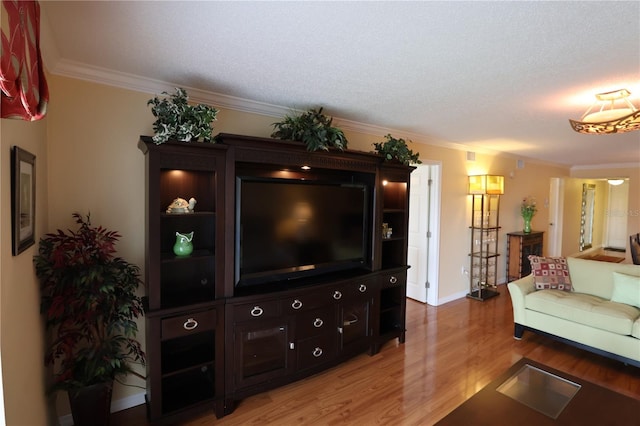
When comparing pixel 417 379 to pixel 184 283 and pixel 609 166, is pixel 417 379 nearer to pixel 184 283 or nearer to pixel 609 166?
pixel 184 283

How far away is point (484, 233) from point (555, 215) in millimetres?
3335

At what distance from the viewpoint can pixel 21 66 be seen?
95cm

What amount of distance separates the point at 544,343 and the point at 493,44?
331 cm

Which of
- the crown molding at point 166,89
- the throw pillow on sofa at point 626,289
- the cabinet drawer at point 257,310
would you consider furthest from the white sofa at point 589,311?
the cabinet drawer at point 257,310

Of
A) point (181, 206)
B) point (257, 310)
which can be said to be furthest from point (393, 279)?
point (181, 206)

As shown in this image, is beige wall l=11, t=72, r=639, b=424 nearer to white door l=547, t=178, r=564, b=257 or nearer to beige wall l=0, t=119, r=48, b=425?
beige wall l=0, t=119, r=48, b=425

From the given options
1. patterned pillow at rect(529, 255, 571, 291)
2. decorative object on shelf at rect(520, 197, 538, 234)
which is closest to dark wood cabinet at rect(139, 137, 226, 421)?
patterned pillow at rect(529, 255, 571, 291)

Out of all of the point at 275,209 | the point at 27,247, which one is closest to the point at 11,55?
the point at 27,247

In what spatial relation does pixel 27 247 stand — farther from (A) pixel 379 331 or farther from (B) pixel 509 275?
(B) pixel 509 275


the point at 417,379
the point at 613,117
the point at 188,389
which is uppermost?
the point at 613,117

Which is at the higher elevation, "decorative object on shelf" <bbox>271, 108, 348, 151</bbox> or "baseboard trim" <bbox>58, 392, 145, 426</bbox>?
"decorative object on shelf" <bbox>271, 108, 348, 151</bbox>

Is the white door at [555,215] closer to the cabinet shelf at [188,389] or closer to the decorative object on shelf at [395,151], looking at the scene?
the decorative object on shelf at [395,151]

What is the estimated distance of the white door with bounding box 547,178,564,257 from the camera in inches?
291

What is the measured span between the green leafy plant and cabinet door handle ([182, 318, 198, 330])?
0.98 ft
